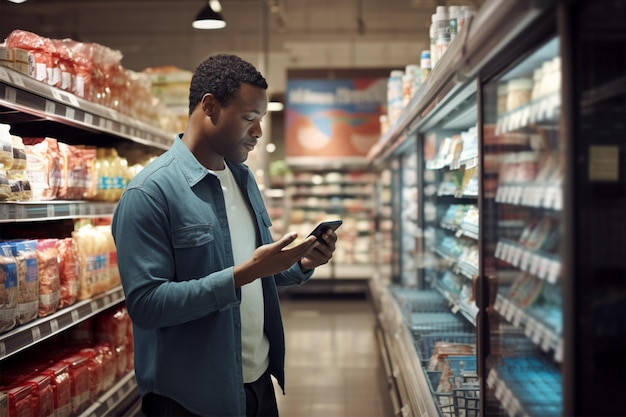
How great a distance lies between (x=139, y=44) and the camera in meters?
12.9

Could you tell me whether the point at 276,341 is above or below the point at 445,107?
below

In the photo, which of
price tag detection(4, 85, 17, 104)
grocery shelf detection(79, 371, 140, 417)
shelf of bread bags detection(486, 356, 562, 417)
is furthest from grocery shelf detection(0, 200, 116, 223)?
shelf of bread bags detection(486, 356, 562, 417)

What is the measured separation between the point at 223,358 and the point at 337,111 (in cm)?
907

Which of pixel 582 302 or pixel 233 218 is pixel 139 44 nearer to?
pixel 233 218

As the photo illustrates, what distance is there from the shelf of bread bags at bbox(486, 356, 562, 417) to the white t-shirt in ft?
2.42

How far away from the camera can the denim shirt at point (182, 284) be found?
5.91 feet

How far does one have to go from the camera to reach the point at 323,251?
7.02ft

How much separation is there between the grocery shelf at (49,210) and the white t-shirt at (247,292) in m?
0.87

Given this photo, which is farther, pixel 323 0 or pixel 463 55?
pixel 323 0

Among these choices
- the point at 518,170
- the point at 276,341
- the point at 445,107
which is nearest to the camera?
the point at 518,170

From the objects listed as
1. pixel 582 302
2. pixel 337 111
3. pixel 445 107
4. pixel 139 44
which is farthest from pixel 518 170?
pixel 139 44

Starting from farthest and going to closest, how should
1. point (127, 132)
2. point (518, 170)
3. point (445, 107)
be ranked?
point (127, 132)
point (445, 107)
point (518, 170)

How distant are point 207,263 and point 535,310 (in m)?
0.92

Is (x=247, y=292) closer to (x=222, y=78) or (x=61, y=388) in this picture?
(x=222, y=78)
